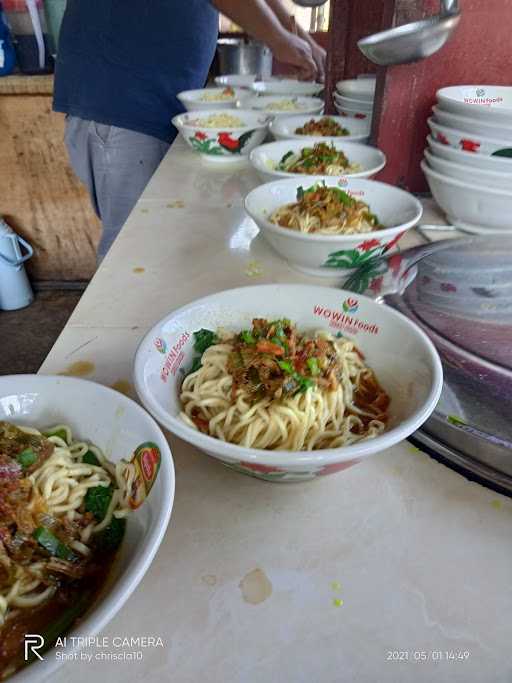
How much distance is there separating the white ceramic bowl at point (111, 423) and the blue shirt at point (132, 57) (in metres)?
1.91

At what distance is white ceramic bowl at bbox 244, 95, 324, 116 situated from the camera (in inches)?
87.3

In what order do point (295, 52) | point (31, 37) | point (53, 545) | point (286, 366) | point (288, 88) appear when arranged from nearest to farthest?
point (53, 545), point (286, 366), point (295, 52), point (288, 88), point (31, 37)

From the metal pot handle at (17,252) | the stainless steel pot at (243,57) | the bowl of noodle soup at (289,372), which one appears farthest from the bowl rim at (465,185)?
the metal pot handle at (17,252)

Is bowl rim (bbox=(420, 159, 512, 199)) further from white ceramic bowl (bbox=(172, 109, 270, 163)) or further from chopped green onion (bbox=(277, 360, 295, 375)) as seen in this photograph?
chopped green onion (bbox=(277, 360, 295, 375))

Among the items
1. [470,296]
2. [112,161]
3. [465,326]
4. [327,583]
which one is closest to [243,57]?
[112,161]

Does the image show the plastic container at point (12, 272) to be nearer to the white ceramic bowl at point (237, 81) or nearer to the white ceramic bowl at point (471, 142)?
the white ceramic bowl at point (237, 81)

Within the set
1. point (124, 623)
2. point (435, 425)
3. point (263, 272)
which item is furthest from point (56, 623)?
point (263, 272)

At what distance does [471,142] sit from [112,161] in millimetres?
1661

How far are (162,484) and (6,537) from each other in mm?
189

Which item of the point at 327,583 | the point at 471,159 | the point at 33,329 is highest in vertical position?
the point at 471,159

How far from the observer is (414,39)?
1224mm

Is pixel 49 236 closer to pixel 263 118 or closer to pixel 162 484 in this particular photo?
pixel 263 118

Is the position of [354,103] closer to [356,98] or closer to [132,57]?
[356,98]

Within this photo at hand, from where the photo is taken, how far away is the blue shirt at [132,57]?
81.4 inches
